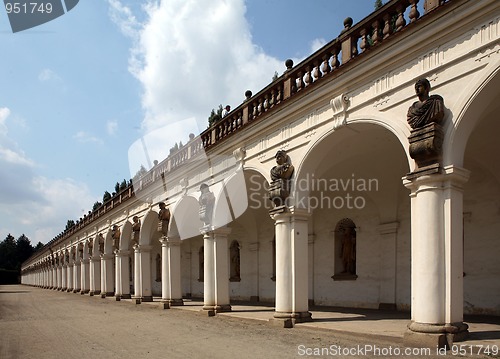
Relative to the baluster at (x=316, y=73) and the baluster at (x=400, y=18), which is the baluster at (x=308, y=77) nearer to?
Answer: the baluster at (x=316, y=73)

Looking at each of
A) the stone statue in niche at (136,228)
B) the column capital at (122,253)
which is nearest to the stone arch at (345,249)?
the stone statue in niche at (136,228)

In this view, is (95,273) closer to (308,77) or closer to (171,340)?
(171,340)

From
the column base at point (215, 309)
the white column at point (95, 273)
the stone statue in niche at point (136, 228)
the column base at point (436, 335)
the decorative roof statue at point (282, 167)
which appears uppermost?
the decorative roof statue at point (282, 167)

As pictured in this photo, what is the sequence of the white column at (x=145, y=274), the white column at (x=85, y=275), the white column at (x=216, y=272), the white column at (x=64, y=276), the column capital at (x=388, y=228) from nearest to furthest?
the column capital at (x=388, y=228), the white column at (x=216, y=272), the white column at (x=145, y=274), the white column at (x=85, y=275), the white column at (x=64, y=276)

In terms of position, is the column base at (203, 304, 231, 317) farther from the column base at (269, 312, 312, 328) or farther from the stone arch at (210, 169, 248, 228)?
the column base at (269, 312, 312, 328)

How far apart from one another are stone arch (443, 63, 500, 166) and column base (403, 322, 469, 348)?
2706 mm

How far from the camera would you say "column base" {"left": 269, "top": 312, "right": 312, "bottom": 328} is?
452 inches

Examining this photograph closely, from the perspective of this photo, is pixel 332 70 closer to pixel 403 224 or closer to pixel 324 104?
pixel 324 104

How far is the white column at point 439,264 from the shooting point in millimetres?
7824

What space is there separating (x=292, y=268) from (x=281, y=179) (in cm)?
226

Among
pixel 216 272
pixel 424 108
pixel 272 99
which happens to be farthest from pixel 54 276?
pixel 424 108

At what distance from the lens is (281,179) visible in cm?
1213

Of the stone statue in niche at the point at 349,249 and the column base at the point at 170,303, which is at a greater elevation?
the stone statue in niche at the point at 349,249

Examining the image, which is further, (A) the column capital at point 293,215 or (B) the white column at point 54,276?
(B) the white column at point 54,276
